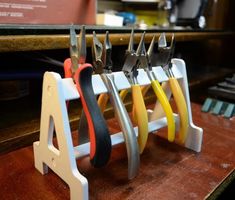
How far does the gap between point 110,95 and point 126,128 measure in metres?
0.06

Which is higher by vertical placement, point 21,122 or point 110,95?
point 110,95

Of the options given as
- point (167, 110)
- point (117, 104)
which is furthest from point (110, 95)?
point (167, 110)

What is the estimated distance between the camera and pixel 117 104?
0.43m

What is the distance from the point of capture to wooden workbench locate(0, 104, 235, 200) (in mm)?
426

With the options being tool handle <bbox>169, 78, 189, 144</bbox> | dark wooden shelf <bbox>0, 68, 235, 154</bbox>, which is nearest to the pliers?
tool handle <bbox>169, 78, 189, 144</bbox>

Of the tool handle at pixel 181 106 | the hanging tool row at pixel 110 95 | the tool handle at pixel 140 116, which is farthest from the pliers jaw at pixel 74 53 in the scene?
the tool handle at pixel 181 106

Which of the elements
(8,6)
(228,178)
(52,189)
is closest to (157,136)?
(228,178)

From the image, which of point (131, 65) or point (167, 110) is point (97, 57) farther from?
point (167, 110)

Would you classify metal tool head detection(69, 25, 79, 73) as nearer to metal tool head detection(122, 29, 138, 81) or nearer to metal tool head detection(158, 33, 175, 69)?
metal tool head detection(122, 29, 138, 81)

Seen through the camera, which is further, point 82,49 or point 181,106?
point 181,106

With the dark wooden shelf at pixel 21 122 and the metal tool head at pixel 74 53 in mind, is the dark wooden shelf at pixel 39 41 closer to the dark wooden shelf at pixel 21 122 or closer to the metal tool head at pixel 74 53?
the metal tool head at pixel 74 53

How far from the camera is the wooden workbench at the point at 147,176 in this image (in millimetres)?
426

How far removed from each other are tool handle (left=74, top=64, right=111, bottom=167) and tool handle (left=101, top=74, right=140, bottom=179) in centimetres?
5

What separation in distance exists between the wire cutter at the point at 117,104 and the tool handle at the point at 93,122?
1.8 inches
